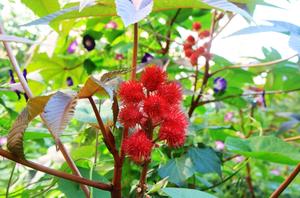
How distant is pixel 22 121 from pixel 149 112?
0.12 m

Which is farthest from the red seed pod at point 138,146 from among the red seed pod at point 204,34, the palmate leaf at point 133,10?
the red seed pod at point 204,34

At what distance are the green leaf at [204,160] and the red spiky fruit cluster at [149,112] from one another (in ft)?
0.98

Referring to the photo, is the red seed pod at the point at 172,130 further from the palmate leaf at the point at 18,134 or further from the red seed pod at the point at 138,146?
the palmate leaf at the point at 18,134

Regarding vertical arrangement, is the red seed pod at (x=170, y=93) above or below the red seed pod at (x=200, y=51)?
below

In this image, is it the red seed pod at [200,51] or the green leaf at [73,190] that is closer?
the green leaf at [73,190]

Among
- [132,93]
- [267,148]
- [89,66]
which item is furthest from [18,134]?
[89,66]

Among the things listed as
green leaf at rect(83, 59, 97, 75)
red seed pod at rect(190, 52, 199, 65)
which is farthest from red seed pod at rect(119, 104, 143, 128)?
green leaf at rect(83, 59, 97, 75)

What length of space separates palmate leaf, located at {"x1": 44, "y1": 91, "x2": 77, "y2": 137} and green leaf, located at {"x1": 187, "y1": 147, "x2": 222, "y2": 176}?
15.5 inches

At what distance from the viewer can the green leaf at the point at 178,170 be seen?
68 centimetres

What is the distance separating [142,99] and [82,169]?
0.23 metres

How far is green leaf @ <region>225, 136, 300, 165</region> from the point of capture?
1.87 ft

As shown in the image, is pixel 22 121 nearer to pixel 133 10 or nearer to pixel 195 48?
pixel 133 10

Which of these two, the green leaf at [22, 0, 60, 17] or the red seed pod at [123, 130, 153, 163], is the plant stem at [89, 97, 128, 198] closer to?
the red seed pod at [123, 130, 153, 163]

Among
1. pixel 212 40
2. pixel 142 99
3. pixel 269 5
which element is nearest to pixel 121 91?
pixel 142 99
